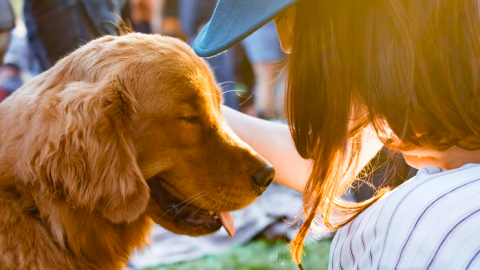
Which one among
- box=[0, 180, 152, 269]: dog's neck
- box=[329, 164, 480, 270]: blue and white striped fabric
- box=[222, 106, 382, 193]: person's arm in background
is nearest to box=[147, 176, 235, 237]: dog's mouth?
box=[0, 180, 152, 269]: dog's neck

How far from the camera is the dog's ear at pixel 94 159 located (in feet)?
5.99

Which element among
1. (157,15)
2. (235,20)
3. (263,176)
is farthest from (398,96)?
(157,15)

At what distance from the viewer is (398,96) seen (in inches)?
51.5

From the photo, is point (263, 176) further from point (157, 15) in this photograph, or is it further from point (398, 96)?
point (157, 15)

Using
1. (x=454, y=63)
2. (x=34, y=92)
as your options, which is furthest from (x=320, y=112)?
(x=34, y=92)

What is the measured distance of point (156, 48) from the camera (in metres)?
2.21

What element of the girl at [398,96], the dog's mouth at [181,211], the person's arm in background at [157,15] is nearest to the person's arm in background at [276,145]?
the dog's mouth at [181,211]

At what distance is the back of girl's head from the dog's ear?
79 centimetres

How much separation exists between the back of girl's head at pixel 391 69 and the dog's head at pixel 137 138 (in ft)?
2.47

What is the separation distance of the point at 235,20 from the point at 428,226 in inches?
31.4

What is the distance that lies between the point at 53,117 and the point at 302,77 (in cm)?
106

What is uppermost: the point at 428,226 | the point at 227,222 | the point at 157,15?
the point at 428,226

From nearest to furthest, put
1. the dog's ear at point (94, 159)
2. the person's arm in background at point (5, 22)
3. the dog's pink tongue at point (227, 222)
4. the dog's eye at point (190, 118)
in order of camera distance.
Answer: the dog's ear at point (94, 159), the dog's eye at point (190, 118), the dog's pink tongue at point (227, 222), the person's arm in background at point (5, 22)

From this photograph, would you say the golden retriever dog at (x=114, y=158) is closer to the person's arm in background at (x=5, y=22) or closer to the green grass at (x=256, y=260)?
the green grass at (x=256, y=260)
